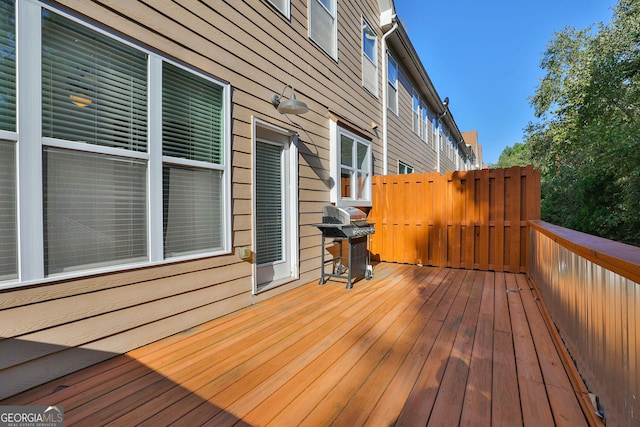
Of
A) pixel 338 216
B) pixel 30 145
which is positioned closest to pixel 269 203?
pixel 338 216

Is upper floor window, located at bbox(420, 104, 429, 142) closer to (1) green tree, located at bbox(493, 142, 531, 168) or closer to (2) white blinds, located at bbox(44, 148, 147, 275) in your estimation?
(2) white blinds, located at bbox(44, 148, 147, 275)

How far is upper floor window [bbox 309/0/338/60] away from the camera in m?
4.51

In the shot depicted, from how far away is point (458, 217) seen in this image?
5.40 m

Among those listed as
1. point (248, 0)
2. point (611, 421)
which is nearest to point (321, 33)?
point (248, 0)

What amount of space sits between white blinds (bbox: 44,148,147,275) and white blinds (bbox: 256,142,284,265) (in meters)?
1.42

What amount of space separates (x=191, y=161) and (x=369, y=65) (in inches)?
206

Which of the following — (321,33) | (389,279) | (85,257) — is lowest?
(389,279)

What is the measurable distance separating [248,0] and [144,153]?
7.26 feet

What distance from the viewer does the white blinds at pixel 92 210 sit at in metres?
1.90

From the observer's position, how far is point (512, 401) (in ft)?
5.40

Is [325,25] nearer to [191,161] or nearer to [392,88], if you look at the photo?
[392,88]

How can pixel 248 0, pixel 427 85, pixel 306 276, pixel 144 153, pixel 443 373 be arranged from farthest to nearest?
pixel 427 85
pixel 306 276
pixel 248 0
pixel 144 153
pixel 443 373

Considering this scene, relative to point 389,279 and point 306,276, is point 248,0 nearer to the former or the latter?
point 306,276

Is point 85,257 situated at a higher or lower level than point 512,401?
higher
